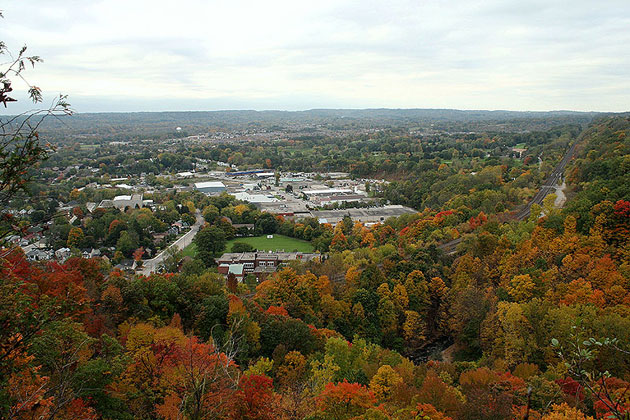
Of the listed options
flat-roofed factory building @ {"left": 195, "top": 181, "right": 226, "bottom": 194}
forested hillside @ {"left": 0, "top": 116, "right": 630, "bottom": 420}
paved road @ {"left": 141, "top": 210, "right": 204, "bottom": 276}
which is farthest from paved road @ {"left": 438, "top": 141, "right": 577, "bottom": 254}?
flat-roofed factory building @ {"left": 195, "top": 181, "right": 226, "bottom": 194}

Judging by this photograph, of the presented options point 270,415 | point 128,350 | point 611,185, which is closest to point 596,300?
point 611,185

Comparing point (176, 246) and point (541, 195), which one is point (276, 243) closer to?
point (176, 246)

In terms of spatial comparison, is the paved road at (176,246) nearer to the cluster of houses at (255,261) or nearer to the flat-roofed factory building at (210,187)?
the cluster of houses at (255,261)

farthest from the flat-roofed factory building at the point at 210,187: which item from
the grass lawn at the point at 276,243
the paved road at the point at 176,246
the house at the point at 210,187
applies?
the grass lawn at the point at 276,243

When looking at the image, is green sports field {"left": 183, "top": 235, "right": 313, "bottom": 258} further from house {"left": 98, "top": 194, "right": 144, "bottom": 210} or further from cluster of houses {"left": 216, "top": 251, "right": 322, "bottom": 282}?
house {"left": 98, "top": 194, "right": 144, "bottom": 210}

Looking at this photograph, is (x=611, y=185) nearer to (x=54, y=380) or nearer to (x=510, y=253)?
(x=510, y=253)
